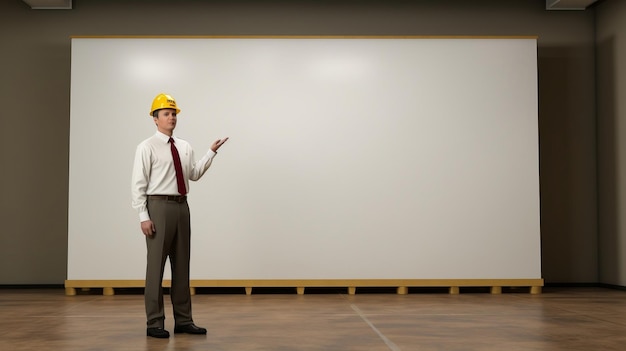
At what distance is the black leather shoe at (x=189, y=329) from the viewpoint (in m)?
5.16

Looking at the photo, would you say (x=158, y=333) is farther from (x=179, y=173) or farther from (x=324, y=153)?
(x=324, y=153)

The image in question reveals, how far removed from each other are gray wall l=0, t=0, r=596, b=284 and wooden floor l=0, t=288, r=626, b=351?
1.01 meters

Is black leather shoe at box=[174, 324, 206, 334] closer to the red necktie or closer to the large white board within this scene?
the red necktie

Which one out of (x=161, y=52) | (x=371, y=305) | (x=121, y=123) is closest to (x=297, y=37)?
(x=161, y=52)

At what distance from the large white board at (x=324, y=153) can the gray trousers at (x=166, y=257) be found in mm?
3182

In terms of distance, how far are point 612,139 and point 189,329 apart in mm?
6304

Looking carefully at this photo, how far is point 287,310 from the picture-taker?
6699 millimetres

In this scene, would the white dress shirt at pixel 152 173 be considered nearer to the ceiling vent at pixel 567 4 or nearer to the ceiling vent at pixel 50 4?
the ceiling vent at pixel 50 4

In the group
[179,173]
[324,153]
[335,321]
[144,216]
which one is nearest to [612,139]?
[324,153]

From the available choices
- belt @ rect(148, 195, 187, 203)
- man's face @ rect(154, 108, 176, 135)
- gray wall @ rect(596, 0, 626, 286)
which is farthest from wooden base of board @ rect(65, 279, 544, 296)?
man's face @ rect(154, 108, 176, 135)

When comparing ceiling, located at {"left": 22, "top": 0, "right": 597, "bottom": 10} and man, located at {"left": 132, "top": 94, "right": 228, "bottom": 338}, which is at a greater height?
ceiling, located at {"left": 22, "top": 0, "right": 597, "bottom": 10}

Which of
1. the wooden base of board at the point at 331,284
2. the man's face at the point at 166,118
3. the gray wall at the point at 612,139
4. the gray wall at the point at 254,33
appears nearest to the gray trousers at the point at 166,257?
the man's face at the point at 166,118

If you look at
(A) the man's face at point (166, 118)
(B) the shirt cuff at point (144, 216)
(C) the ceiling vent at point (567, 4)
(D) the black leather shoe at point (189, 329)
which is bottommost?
(D) the black leather shoe at point (189, 329)

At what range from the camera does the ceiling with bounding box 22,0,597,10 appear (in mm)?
9174
